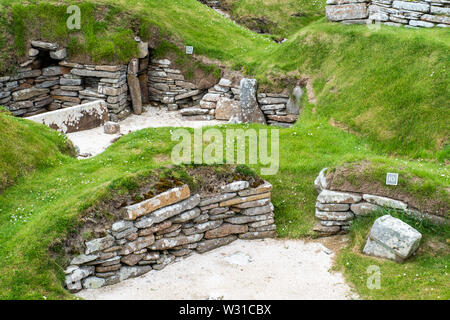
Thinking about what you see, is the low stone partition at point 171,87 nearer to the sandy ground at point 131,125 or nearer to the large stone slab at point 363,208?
the sandy ground at point 131,125

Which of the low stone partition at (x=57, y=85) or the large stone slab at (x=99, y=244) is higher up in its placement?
the low stone partition at (x=57, y=85)

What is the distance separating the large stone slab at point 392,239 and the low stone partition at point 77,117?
11.7m

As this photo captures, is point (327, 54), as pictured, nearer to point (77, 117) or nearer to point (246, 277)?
point (77, 117)

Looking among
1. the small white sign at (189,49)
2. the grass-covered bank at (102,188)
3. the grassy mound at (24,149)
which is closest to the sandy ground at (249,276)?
the grass-covered bank at (102,188)

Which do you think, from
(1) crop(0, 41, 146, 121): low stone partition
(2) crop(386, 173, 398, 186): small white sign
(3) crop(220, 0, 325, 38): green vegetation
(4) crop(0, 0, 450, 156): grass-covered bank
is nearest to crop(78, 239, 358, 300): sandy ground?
(2) crop(386, 173, 398, 186): small white sign

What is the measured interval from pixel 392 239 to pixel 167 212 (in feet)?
14.3

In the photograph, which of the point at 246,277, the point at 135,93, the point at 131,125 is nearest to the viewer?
the point at 246,277

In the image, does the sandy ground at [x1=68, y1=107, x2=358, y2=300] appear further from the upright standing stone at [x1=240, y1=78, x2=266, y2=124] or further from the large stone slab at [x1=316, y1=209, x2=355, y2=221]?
the upright standing stone at [x1=240, y1=78, x2=266, y2=124]

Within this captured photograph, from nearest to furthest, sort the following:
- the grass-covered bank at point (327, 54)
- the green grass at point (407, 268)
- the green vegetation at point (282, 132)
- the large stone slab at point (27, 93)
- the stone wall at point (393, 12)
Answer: the green grass at point (407, 268)
the green vegetation at point (282, 132)
the grass-covered bank at point (327, 54)
the stone wall at point (393, 12)
the large stone slab at point (27, 93)

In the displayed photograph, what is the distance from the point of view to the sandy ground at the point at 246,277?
9.23m

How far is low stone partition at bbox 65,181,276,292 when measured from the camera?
31.0 ft

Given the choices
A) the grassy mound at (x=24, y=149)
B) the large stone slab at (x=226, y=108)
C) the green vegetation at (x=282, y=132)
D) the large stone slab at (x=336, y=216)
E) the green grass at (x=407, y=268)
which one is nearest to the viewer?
the green grass at (x=407, y=268)

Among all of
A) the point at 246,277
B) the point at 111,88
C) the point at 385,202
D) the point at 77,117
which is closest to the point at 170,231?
the point at 246,277

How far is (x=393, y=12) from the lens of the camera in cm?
1759
